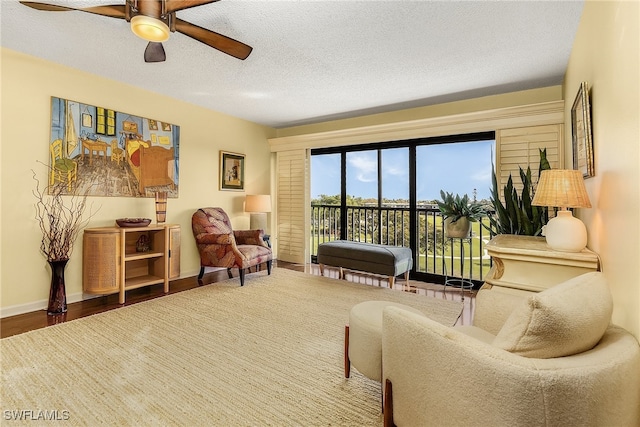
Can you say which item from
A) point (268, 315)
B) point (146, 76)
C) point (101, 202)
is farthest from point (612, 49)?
point (101, 202)

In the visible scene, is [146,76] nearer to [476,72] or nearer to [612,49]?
[476,72]

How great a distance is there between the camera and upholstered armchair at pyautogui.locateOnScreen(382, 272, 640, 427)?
31.0 inches

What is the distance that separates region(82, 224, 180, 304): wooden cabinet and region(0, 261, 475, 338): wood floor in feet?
0.48

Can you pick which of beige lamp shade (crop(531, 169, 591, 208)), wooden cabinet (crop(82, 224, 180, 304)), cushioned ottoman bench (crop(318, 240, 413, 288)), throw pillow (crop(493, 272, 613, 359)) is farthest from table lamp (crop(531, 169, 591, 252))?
wooden cabinet (crop(82, 224, 180, 304))

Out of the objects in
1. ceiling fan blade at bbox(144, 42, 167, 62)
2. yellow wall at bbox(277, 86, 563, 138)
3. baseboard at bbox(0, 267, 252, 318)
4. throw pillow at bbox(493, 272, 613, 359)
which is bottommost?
baseboard at bbox(0, 267, 252, 318)

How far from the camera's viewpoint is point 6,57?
277 cm

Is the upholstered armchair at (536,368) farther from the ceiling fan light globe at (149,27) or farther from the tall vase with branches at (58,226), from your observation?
the tall vase with branches at (58,226)

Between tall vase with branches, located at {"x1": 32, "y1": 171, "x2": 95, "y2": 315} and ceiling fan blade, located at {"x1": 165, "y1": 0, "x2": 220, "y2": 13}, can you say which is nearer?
ceiling fan blade, located at {"x1": 165, "y1": 0, "x2": 220, "y2": 13}

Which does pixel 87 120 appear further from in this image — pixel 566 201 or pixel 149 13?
pixel 566 201

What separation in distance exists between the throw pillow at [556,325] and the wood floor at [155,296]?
2009mm

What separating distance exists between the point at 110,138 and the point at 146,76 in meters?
0.84

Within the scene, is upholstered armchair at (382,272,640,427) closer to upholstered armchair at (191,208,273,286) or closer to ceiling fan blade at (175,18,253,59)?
ceiling fan blade at (175,18,253,59)

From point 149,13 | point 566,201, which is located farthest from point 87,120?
point 566,201

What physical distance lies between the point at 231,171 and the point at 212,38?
302 cm
